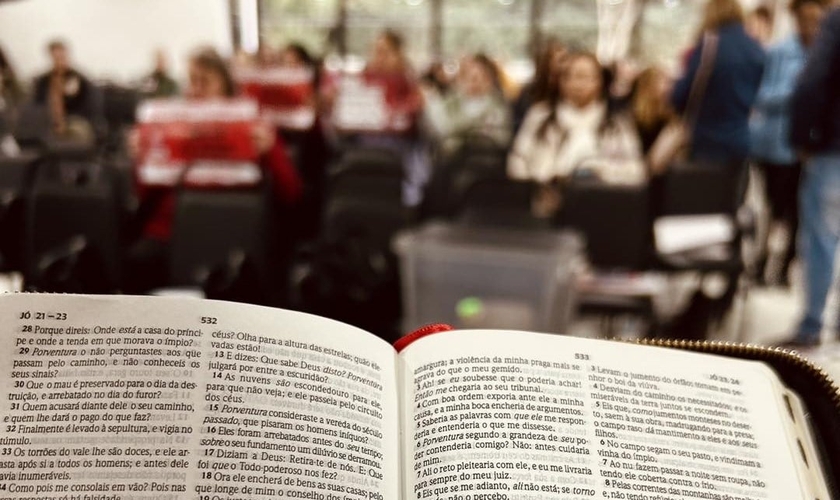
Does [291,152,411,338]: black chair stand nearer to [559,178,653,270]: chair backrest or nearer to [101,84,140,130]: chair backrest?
[559,178,653,270]: chair backrest

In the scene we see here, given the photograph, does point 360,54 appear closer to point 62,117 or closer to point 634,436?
point 62,117

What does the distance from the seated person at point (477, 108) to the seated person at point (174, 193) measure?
1.75 m

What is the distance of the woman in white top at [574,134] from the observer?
3.20 meters

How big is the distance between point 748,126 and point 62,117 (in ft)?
18.5

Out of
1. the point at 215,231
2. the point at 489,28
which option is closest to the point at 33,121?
the point at 215,231

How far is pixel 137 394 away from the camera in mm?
587

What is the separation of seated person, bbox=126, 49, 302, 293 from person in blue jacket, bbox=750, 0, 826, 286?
2758 millimetres

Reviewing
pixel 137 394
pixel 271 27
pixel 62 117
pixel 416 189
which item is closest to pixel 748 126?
pixel 416 189

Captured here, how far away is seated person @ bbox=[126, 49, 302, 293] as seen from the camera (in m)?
2.65

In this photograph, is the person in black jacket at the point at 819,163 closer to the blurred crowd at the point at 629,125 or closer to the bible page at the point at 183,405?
the blurred crowd at the point at 629,125

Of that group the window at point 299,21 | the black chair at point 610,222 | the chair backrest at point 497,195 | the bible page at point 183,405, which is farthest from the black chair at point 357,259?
the window at point 299,21

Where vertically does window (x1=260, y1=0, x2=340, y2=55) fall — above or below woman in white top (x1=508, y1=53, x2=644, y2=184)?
above

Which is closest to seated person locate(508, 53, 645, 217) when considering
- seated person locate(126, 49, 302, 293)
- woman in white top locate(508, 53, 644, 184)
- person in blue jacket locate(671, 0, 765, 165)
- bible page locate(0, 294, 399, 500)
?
woman in white top locate(508, 53, 644, 184)

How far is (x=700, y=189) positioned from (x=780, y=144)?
1502 mm
